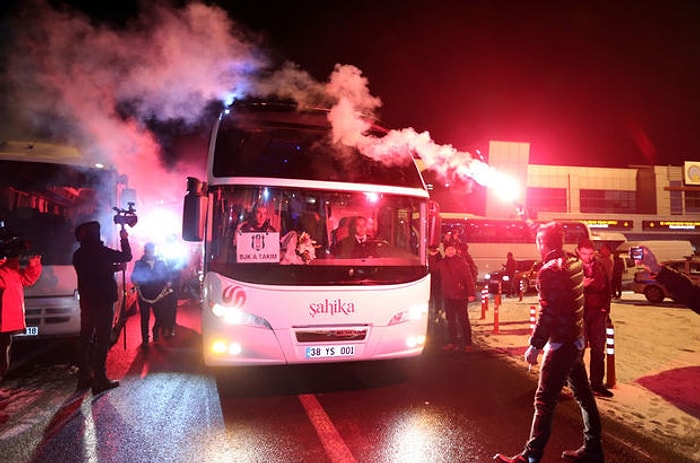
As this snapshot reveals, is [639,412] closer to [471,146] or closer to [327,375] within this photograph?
[327,375]

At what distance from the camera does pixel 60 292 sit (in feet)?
22.3

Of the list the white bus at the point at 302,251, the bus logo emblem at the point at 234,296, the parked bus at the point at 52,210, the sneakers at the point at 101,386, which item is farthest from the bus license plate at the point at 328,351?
the parked bus at the point at 52,210

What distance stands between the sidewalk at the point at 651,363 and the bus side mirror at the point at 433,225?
9.25 feet

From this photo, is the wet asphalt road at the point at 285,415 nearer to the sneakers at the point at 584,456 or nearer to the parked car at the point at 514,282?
the sneakers at the point at 584,456

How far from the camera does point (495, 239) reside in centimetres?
2203

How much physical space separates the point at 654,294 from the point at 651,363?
404 inches

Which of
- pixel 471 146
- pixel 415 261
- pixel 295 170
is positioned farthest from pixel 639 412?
pixel 471 146

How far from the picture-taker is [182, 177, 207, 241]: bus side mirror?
5332 millimetres

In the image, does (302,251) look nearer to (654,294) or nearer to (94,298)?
(94,298)

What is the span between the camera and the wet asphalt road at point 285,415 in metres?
3.99

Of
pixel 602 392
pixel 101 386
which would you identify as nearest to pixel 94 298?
pixel 101 386

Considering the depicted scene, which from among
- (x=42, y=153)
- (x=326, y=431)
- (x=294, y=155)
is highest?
(x=42, y=153)

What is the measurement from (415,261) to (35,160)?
20.7ft

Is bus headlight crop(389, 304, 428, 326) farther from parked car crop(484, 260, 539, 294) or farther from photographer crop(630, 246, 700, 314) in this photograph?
parked car crop(484, 260, 539, 294)
